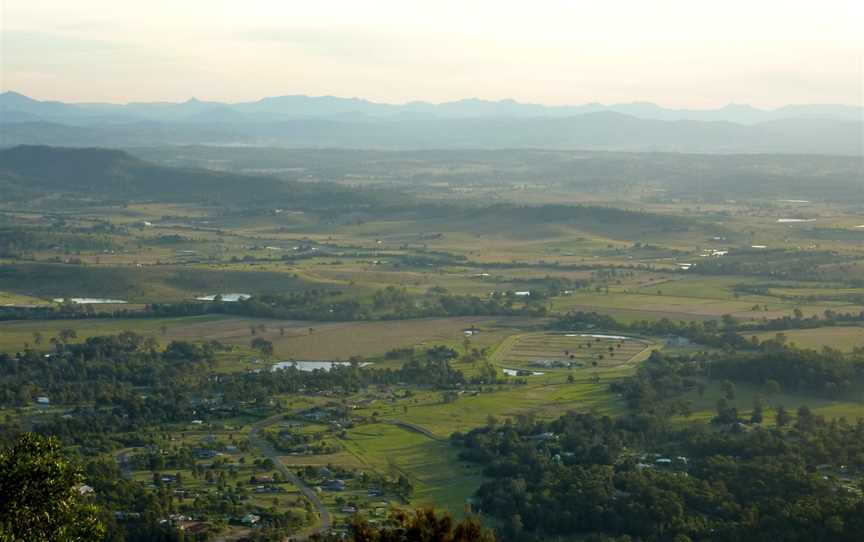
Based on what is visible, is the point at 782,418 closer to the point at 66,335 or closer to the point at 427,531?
the point at 427,531

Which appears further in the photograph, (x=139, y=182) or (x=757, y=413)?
(x=139, y=182)

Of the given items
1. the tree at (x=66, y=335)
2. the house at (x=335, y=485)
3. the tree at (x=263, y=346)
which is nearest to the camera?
the house at (x=335, y=485)

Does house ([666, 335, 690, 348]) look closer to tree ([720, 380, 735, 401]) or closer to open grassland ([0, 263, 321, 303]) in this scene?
tree ([720, 380, 735, 401])

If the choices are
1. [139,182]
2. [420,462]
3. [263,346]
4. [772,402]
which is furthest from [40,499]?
[139,182]

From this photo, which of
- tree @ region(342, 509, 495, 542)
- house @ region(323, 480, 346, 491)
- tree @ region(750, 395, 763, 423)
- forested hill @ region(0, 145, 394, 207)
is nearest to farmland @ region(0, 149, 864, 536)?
house @ region(323, 480, 346, 491)

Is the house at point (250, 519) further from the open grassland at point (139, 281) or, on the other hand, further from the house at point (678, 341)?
the open grassland at point (139, 281)

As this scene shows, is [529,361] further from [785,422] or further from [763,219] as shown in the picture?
[763,219]

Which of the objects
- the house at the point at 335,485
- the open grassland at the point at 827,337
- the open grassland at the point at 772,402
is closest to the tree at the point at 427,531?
the house at the point at 335,485
